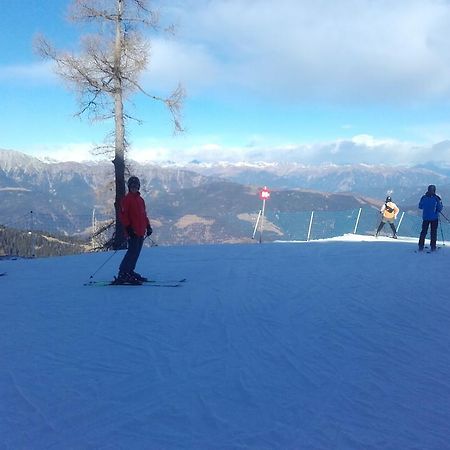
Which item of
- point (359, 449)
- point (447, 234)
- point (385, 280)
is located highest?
point (447, 234)

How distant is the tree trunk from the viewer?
17.3 m

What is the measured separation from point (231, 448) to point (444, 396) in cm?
225

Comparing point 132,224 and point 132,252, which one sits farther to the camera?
point 132,252

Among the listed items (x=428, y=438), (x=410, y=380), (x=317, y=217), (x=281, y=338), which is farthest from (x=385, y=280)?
(x=317, y=217)

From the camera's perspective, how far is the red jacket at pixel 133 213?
29.6 ft

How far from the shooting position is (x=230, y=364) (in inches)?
198

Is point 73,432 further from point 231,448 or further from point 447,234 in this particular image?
point 447,234

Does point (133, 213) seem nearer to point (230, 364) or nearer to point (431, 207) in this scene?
point (230, 364)

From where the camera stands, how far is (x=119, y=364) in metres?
5.08

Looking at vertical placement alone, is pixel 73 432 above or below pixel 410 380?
below

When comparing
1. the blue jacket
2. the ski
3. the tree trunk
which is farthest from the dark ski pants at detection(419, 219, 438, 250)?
the tree trunk

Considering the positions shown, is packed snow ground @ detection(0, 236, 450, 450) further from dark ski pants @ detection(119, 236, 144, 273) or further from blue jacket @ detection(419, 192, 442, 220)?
blue jacket @ detection(419, 192, 442, 220)

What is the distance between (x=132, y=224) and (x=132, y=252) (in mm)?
614

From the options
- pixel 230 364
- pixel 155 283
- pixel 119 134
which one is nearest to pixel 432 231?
pixel 155 283
